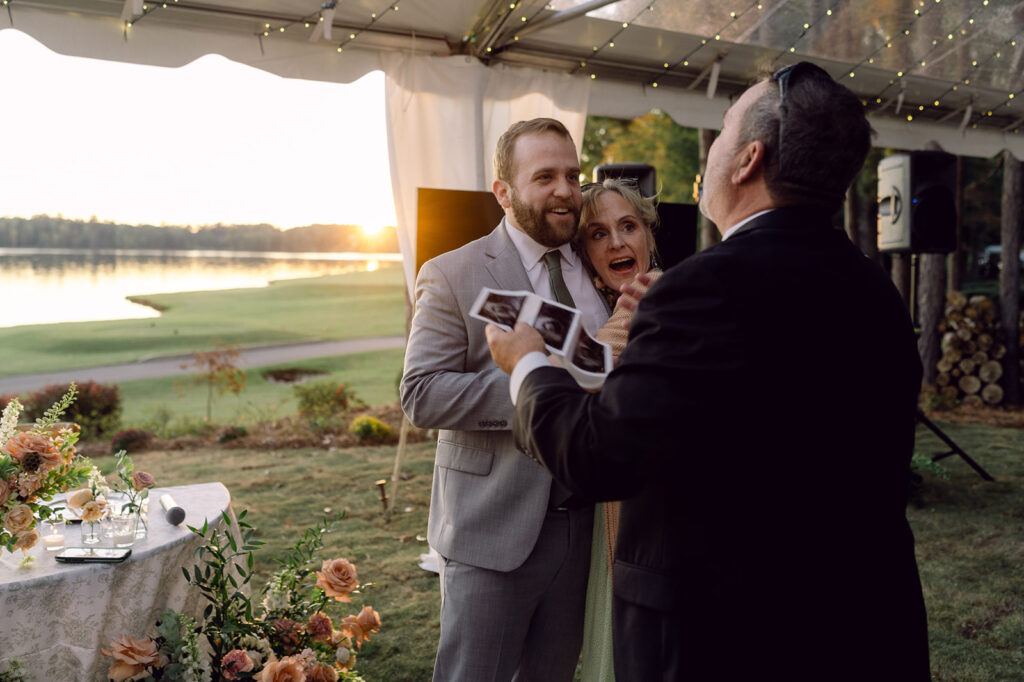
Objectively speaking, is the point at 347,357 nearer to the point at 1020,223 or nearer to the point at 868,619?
the point at 1020,223

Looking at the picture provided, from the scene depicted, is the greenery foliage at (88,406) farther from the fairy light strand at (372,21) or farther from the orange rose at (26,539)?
the orange rose at (26,539)

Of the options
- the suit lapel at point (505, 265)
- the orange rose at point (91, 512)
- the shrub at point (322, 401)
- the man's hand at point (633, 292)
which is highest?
the suit lapel at point (505, 265)

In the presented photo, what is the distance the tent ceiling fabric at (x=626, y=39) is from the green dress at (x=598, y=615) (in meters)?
3.11

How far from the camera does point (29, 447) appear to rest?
2230 mm

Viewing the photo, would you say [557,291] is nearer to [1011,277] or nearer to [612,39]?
[612,39]

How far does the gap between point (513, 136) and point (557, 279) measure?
0.43m

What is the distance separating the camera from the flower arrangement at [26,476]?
2.16 metres

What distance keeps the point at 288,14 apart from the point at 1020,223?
917cm

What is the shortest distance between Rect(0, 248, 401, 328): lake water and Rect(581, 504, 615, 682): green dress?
9541 mm

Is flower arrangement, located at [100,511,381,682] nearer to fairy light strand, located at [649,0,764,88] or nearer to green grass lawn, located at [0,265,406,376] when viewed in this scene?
fairy light strand, located at [649,0,764,88]

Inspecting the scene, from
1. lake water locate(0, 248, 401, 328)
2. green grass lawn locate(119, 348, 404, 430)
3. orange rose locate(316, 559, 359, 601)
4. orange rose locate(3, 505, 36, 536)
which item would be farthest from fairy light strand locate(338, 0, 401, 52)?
lake water locate(0, 248, 401, 328)

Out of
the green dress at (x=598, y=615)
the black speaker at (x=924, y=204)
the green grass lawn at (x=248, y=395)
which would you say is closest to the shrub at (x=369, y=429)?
the green grass lawn at (x=248, y=395)

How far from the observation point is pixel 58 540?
2.44 m

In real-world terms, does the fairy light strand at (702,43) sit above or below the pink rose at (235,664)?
above
